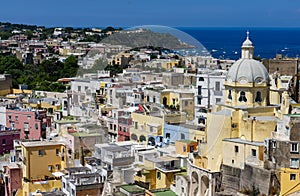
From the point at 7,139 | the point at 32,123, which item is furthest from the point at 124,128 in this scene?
the point at 32,123

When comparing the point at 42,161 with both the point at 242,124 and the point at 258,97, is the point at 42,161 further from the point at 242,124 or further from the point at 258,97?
the point at 258,97

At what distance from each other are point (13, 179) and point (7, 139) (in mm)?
3306

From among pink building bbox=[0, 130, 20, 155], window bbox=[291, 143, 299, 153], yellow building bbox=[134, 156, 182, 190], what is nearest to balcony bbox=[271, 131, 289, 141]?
window bbox=[291, 143, 299, 153]

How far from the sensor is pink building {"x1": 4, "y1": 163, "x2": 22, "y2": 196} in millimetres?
13641

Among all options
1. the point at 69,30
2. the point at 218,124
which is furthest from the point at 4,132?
the point at 69,30

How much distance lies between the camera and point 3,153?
54.6 ft

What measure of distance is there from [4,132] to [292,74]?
9597mm

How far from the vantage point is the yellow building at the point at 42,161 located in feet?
43.7

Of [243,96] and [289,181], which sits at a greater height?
[243,96]

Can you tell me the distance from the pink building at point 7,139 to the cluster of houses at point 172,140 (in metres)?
0.03

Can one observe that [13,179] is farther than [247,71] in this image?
Yes

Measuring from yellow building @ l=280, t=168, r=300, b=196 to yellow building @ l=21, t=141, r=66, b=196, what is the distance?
5.15 metres

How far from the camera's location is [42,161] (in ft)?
44.9

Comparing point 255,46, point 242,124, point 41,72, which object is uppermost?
point 255,46
